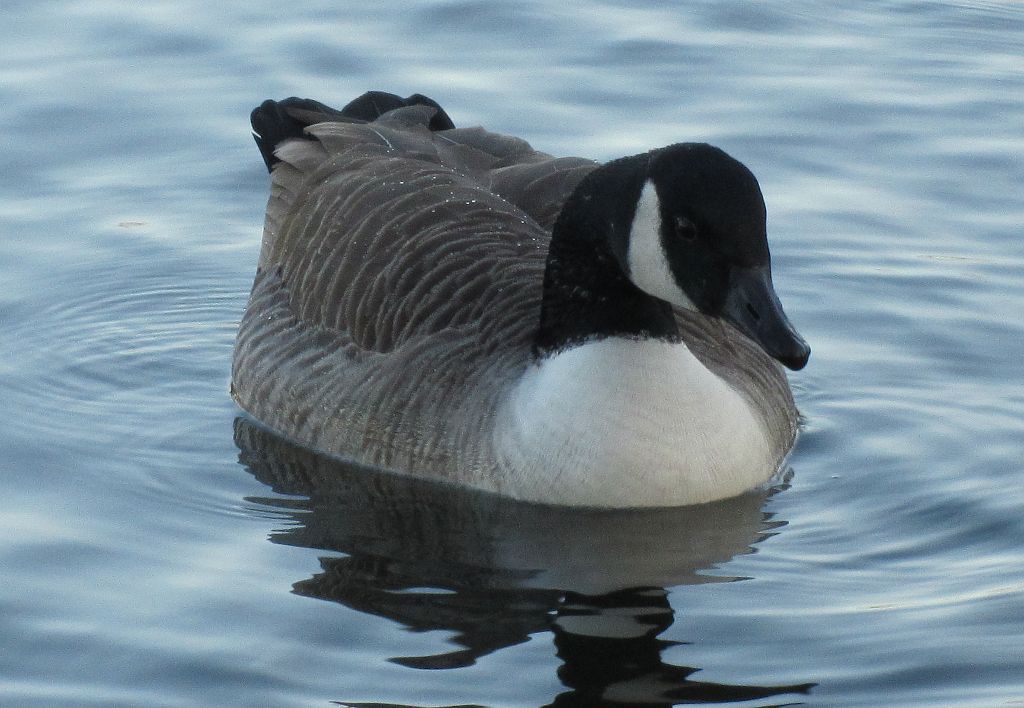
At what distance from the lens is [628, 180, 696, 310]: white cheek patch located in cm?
820

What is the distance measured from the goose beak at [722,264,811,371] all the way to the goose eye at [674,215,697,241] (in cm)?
23

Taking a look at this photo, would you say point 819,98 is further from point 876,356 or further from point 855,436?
point 855,436

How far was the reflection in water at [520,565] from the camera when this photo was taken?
7.38 meters

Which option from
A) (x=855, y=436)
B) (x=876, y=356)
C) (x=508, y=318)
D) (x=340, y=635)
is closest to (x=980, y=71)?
(x=876, y=356)

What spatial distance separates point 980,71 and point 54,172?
6.72 metres

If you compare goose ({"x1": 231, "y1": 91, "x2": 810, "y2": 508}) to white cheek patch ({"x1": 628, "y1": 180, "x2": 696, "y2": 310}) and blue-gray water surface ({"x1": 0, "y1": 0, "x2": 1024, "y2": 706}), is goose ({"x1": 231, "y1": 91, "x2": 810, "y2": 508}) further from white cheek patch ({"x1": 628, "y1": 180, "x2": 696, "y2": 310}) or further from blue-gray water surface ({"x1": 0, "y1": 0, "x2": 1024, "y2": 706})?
blue-gray water surface ({"x1": 0, "y1": 0, "x2": 1024, "y2": 706})

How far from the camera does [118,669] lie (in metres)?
7.44

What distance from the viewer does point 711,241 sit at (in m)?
8.02

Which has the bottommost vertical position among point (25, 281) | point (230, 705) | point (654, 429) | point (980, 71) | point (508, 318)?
point (230, 705)

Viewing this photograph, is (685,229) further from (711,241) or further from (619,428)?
(619,428)

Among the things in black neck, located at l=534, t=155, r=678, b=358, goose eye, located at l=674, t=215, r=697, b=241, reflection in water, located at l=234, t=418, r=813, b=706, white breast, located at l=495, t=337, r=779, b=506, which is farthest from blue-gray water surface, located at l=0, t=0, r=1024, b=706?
goose eye, located at l=674, t=215, r=697, b=241

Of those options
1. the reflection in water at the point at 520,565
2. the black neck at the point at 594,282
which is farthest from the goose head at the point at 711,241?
Result: the reflection in water at the point at 520,565

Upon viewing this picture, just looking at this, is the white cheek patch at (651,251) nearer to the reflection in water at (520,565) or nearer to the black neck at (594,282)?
the black neck at (594,282)

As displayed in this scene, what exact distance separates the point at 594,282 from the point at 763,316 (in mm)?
961
